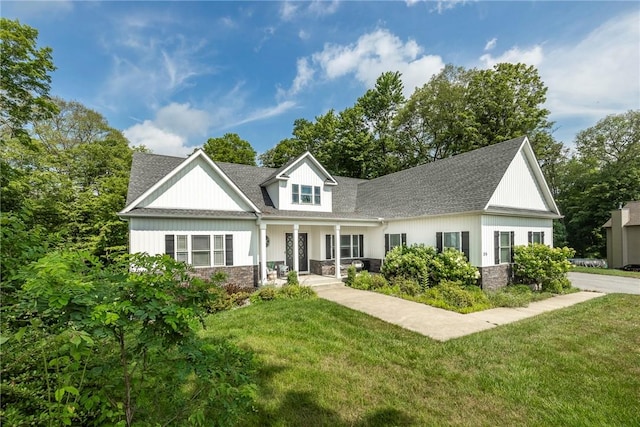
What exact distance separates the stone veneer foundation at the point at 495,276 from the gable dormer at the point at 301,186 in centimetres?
869

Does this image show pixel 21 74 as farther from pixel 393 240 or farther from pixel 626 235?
pixel 626 235

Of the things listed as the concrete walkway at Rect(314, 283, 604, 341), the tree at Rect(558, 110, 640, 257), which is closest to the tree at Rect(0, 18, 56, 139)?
the concrete walkway at Rect(314, 283, 604, 341)

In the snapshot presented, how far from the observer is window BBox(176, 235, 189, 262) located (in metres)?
11.6

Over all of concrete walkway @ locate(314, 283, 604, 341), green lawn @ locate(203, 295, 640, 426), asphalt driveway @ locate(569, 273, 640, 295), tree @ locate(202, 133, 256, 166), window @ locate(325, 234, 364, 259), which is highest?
tree @ locate(202, 133, 256, 166)

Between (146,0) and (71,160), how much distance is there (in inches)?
755

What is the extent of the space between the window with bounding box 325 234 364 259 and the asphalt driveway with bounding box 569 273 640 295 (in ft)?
36.7

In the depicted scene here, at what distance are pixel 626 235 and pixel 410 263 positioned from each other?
70.2 feet

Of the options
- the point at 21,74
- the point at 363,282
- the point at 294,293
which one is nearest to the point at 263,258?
Result: the point at 294,293

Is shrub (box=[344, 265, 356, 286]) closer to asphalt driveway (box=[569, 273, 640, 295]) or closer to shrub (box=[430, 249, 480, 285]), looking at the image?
shrub (box=[430, 249, 480, 285])

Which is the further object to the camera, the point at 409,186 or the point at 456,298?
the point at 409,186

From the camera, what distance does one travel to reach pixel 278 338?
6.94 meters

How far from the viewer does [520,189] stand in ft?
47.8

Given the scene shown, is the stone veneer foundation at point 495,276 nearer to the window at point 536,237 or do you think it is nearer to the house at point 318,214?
the house at point 318,214

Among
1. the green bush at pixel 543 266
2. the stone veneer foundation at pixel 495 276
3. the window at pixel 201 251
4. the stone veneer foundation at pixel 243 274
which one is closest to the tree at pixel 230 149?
the window at pixel 201 251
